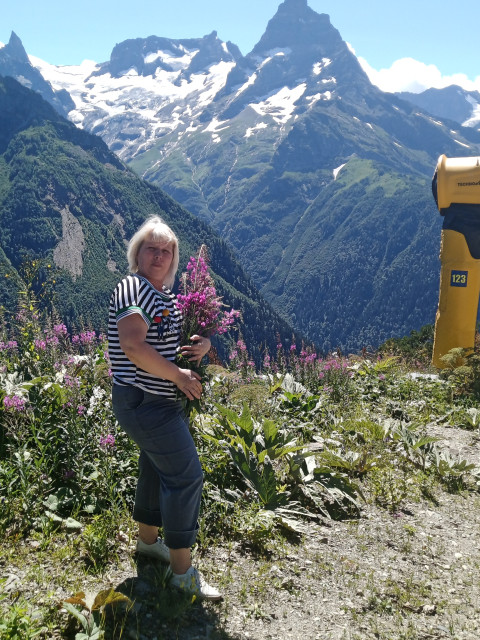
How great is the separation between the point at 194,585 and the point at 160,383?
51.2 inches

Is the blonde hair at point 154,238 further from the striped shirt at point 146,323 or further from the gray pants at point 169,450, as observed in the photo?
the gray pants at point 169,450

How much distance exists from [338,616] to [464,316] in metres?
9.07

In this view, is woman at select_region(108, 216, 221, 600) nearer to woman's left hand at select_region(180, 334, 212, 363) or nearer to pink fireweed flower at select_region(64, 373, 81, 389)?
woman's left hand at select_region(180, 334, 212, 363)

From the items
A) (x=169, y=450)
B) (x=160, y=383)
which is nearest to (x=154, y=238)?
(x=160, y=383)

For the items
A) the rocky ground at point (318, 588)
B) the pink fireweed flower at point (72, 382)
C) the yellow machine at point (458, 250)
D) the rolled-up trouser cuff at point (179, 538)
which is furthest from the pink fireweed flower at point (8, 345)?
the yellow machine at point (458, 250)

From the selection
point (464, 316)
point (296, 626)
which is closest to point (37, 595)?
point (296, 626)

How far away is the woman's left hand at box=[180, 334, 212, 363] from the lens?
3334 mm

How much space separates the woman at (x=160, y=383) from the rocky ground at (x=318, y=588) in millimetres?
229

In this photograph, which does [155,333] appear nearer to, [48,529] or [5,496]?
[48,529]

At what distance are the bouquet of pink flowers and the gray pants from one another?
0.22 metres

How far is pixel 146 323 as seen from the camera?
117 inches

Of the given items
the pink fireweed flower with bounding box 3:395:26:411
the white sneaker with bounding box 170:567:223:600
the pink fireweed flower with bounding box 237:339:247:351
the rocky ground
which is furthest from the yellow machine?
the pink fireweed flower with bounding box 3:395:26:411

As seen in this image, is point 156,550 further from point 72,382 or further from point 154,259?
point 154,259

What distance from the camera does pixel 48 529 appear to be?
381 cm
